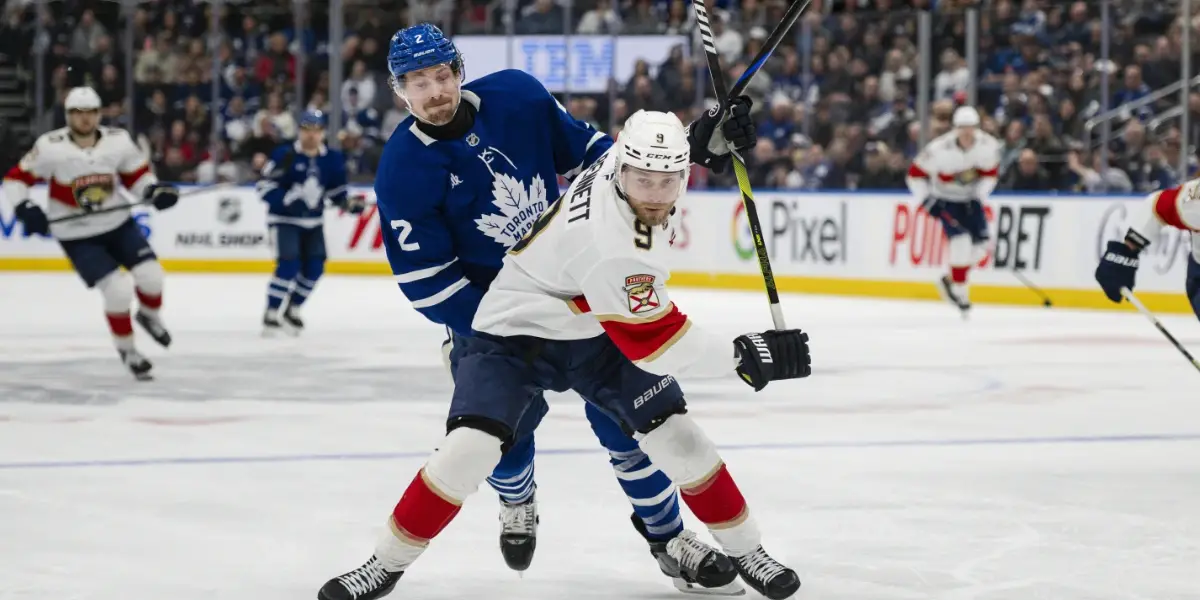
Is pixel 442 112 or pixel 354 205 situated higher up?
pixel 442 112

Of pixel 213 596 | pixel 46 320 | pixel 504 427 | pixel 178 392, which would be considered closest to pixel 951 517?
pixel 504 427

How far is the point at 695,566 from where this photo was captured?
334 centimetres

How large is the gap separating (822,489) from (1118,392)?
9.10 ft

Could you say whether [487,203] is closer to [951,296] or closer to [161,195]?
[161,195]

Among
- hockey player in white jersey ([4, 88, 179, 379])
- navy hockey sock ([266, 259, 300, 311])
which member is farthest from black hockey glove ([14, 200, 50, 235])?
navy hockey sock ([266, 259, 300, 311])

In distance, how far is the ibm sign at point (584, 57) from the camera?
1364cm

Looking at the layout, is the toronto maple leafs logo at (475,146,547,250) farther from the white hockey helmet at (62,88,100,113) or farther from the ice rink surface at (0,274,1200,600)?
the white hockey helmet at (62,88,100,113)

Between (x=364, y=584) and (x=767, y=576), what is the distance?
781 mm

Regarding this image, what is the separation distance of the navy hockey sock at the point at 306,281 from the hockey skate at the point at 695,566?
6.49 meters

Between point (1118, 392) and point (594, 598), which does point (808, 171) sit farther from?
point (594, 598)

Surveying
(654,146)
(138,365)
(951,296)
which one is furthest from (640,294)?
(951,296)

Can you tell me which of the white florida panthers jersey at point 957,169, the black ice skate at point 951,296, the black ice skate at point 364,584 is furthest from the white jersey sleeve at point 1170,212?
the white florida panthers jersey at point 957,169

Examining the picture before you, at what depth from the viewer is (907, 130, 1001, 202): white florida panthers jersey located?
36.5ft

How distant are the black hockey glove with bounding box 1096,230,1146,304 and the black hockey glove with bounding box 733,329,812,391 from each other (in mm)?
2234
